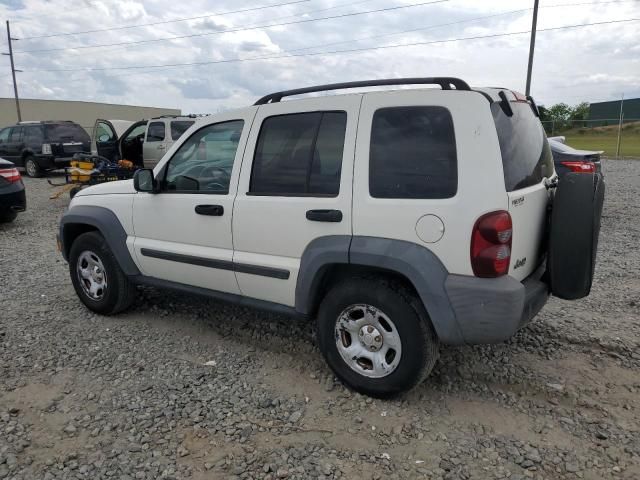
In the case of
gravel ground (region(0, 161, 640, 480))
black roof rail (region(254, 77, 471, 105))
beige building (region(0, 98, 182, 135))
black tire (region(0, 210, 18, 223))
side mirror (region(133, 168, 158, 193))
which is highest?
beige building (region(0, 98, 182, 135))

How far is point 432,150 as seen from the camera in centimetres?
281

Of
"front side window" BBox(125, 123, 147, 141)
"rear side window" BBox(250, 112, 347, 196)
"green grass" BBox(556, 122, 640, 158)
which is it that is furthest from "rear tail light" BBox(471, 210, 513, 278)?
"green grass" BBox(556, 122, 640, 158)

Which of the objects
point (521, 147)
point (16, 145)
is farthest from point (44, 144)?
point (521, 147)

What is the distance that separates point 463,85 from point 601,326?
101 inches

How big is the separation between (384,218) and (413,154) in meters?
0.40

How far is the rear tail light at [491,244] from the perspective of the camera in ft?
8.64

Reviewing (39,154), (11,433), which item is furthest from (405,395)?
(39,154)

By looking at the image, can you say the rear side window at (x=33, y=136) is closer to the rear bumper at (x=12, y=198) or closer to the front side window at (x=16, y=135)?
the front side window at (x=16, y=135)

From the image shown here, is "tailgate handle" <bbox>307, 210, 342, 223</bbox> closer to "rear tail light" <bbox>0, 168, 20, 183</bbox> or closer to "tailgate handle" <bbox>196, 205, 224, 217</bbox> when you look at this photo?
"tailgate handle" <bbox>196, 205, 224, 217</bbox>

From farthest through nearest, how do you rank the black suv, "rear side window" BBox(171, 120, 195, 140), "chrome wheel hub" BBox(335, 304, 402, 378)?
the black suv
"rear side window" BBox(171, 120, 195, 140)
"chrome wheel hub" BBox(335, 304, 402, 378)

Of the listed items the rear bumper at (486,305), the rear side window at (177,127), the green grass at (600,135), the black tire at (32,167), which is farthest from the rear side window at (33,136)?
the green grass at (600,135)

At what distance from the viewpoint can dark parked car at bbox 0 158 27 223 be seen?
8.24 meters

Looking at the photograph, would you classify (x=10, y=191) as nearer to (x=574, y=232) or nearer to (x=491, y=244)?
(x=491, y=244)

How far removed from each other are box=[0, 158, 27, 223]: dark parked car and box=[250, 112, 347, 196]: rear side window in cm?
664
